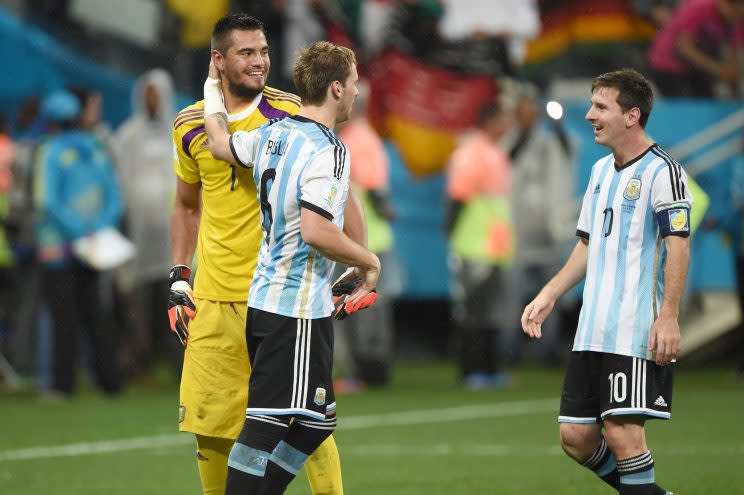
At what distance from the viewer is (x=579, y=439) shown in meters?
6.01

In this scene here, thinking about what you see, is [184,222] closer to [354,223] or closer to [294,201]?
[354,223]

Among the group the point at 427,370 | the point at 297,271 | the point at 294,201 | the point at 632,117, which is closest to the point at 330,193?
the point at 294,201

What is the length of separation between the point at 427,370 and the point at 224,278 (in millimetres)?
10249

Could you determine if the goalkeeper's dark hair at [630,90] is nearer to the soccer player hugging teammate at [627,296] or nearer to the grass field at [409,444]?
the soccer player hugging teammate at [627,296]


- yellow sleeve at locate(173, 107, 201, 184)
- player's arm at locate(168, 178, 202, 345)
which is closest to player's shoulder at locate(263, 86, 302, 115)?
yellow sleeve at locate(173, 107, 201, 184)

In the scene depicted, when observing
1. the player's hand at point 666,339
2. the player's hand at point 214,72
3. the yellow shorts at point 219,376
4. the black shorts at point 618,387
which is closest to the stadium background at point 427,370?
the black shorts at point 618,387

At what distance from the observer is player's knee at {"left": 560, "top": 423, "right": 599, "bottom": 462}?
6.00m

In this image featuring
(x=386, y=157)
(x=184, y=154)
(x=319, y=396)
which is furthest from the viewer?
(x=386, y=157)

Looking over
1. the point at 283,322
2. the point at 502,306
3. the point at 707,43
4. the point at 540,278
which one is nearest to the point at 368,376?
the point at 502,306

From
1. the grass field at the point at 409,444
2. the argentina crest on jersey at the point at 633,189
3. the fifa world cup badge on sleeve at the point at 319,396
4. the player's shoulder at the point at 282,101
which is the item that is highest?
the player's shoulder at the point at 282,101

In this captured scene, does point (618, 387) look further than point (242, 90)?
No

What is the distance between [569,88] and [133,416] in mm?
7146

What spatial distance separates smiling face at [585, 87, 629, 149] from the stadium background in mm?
2511

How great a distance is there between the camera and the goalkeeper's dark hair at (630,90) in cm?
593
